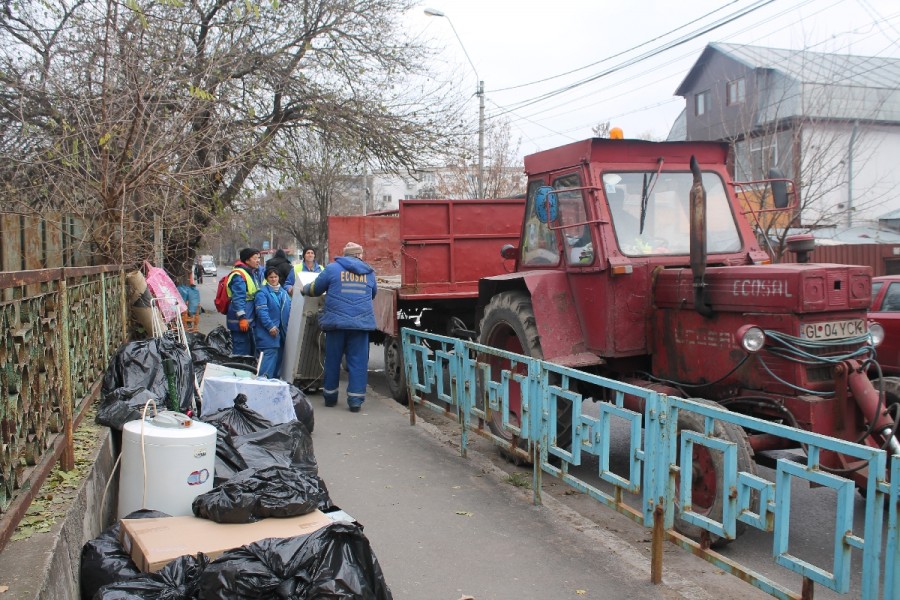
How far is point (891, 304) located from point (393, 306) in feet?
17.6

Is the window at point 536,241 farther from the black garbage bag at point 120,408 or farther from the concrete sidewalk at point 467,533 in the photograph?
the black garbage bag at point 120,408

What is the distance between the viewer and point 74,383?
4.34m

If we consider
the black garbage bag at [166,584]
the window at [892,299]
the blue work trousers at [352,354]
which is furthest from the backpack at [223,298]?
the window at [892,299]

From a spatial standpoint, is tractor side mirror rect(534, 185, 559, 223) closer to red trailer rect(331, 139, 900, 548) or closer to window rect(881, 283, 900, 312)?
red trailer rect(331, 139, 900, 548)

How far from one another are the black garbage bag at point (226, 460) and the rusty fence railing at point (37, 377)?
2.67ft

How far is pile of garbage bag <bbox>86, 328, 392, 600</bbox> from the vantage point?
2832mm

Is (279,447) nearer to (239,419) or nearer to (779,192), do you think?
(239,419)

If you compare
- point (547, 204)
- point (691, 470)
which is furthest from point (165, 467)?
point (547, 204)

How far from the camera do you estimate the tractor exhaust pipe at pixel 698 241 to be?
178 inches

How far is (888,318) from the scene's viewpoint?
726cm

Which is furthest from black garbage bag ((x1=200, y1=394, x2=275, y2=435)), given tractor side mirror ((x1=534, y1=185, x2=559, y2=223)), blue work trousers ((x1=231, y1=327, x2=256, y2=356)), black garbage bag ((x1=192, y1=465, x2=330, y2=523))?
blue work trousers ((x1=231, y1=327, x2=256, y2=356))

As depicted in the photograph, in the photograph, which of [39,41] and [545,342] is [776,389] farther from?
[39,41]

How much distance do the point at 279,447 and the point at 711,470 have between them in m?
2.78

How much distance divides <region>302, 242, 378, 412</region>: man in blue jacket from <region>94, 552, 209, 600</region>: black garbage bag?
487 centimetres
